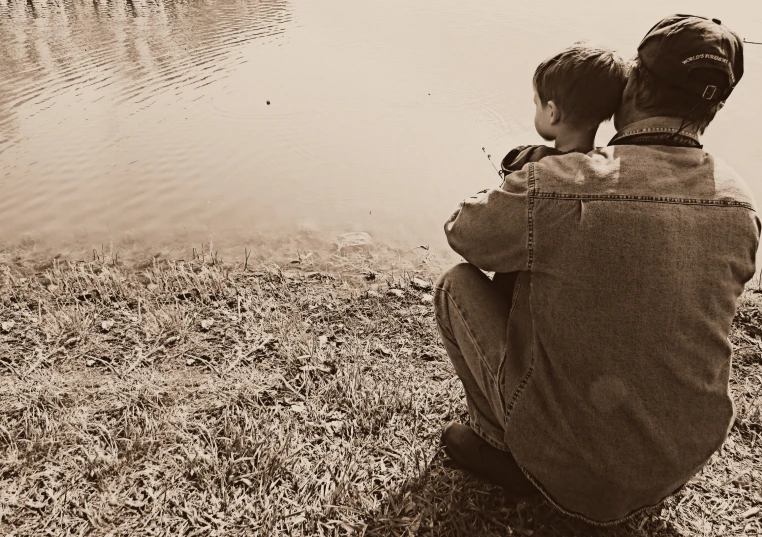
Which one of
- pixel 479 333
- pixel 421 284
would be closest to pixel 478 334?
pixel 479 333

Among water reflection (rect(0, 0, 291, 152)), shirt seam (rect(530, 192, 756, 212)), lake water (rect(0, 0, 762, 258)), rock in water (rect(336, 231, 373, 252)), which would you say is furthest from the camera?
water reflection (rect(0, 0, 291, 152))

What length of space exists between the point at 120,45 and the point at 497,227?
11800mm

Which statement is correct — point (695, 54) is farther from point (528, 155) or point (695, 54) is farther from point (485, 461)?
point (485, 461)

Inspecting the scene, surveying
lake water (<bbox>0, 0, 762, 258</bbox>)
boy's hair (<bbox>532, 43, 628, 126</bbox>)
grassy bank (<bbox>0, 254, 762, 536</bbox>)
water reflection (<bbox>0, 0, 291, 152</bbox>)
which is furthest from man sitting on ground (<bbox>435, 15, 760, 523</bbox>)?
water reflection (<bbox>0, 0, 291, 152</bbox>)

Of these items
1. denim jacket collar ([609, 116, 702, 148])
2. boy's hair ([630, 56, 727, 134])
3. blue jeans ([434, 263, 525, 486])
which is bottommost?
blue jeans ([434, 263, 525, 486])

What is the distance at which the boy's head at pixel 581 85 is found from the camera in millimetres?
1985

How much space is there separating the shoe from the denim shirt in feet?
1.26

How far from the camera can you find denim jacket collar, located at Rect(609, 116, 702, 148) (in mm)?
1709

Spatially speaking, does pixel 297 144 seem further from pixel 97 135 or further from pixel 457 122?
pixel 97 135

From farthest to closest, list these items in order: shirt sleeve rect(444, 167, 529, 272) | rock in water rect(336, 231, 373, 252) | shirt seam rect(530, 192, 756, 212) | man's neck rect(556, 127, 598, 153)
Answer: rock in water rect(336, 231, 373, 252)
man's neck rect(556, 127, 598, 153)
shirt sleeve rect(444, 167, 529, 272)
shirt seam rect(530, 192, 756, 212)

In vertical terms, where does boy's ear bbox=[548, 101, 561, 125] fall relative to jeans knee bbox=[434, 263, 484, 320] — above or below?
above

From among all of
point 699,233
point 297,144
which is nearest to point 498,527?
point 699,233

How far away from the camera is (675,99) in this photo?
1.71 meters

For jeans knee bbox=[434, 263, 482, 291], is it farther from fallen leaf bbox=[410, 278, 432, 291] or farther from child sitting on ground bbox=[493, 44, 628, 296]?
fallen leaf bbox=[410, 278, 432, 291]
